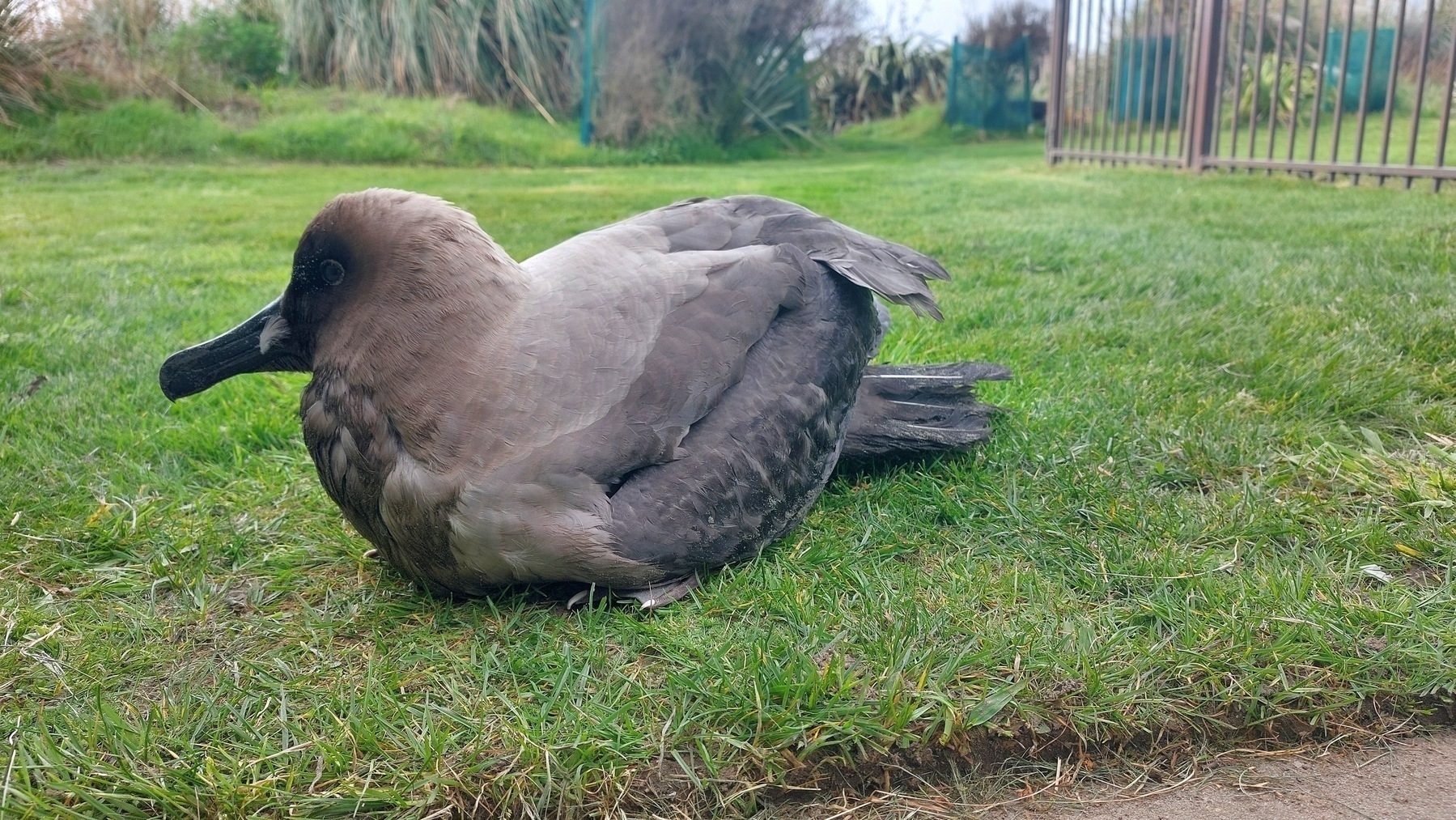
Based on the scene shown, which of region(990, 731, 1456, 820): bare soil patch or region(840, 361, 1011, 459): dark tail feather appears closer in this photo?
region(990, 731, 1456, 820): bare soil patch

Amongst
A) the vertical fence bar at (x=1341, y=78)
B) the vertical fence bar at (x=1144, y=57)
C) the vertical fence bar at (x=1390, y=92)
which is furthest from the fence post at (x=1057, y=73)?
the vertical fence bar at (x=1390, y=92)

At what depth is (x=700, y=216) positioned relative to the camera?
9.87ft

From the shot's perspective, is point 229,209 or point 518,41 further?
point 518,41

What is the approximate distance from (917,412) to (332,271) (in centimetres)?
176

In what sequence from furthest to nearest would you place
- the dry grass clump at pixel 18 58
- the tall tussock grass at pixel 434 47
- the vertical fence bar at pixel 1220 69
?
the tall tussock grass at pixel 434 47 → the dry grass clump at pixel 18 58 → the vertical fence bar at pixel 1220 69

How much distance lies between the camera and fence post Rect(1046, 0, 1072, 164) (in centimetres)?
1281

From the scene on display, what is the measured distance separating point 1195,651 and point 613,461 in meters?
1.28

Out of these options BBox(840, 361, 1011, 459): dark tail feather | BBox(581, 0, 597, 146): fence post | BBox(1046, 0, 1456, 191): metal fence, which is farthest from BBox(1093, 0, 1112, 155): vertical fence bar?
BBox(840, 361, 1011, 459): dark tail feather

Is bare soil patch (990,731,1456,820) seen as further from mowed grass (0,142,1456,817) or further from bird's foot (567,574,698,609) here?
bird's foot (567,574,698,609)

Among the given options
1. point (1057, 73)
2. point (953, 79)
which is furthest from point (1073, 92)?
point (953, 79)

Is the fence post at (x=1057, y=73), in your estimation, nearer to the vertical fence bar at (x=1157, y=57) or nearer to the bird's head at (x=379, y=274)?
the vertical fence bar at (x=1157, y=57)

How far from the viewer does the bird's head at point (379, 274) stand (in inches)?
91.9

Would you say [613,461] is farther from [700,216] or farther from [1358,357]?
[1358,357]

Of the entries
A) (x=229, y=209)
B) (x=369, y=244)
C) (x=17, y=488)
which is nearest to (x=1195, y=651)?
(x=369, y=244)
